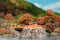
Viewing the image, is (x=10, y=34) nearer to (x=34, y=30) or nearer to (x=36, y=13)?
(x=34, y=30)

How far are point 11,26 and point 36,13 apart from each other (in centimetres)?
1844

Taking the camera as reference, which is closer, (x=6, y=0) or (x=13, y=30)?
(x=13, y=30)

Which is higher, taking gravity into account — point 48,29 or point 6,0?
point 6,0

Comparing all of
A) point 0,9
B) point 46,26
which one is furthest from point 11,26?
point 0,9

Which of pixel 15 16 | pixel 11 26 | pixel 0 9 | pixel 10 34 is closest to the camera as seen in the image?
pixel 10 34

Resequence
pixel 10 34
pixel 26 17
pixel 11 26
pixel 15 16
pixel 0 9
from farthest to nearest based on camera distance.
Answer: pixel 0 9, pixel 15 16, pixel 26 17, pixel 11 26, pixel 10 34

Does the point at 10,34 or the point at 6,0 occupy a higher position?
the point at 6,0

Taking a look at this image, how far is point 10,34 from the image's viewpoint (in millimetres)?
34688

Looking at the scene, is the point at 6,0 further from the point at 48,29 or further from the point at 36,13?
the point at 48,29

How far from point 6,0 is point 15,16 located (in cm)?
575

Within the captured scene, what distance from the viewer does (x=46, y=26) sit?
40250 mm

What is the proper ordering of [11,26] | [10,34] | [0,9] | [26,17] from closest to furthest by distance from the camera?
[10,34] → [11,26] → [26,17] → [0,9]

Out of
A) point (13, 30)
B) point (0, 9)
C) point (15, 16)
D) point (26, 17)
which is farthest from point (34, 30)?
point (0, 9)

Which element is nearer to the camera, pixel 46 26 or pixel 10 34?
pixel 10 34
